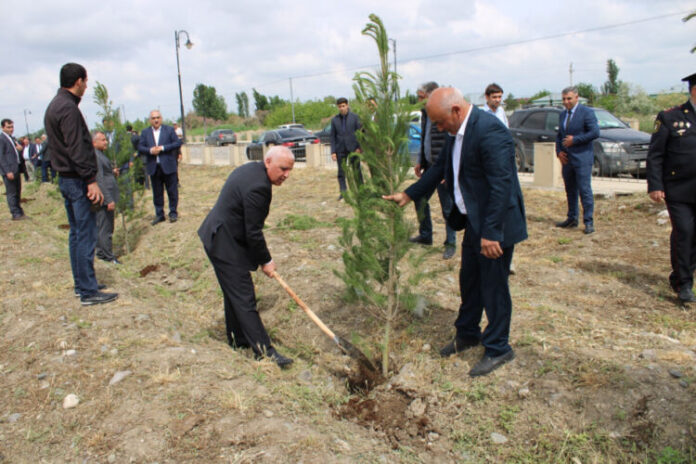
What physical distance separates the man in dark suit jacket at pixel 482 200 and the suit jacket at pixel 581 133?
13.4 feet

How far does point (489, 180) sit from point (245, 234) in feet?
6.48

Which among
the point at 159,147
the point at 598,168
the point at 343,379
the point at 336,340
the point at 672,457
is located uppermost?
the point at 159,147

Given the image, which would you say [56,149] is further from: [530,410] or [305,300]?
[530,410]

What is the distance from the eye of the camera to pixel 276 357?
432cm

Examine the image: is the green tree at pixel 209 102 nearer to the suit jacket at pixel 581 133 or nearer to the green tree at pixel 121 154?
the green tree at pixel 121 154

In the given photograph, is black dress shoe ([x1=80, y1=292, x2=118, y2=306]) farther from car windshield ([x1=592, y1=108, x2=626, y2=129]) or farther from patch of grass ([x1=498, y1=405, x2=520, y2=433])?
car windshield ([x1=592, y1=108, x2=626, y2=129])

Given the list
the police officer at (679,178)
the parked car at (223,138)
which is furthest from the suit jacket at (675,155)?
the parked car at (223,138)

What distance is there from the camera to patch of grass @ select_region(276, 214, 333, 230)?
832cm

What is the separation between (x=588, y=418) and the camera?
10.3 feet

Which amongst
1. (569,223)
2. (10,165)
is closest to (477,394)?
→ (569,223)

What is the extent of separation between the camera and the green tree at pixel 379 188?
3.53 metres

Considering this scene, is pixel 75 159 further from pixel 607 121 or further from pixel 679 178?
pixel 607 121

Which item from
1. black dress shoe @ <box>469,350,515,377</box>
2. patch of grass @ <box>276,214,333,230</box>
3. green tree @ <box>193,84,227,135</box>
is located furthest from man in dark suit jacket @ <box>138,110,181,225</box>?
green tree @ <box>193,84,227,135</box>

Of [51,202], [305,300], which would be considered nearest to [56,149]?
[305,300]
